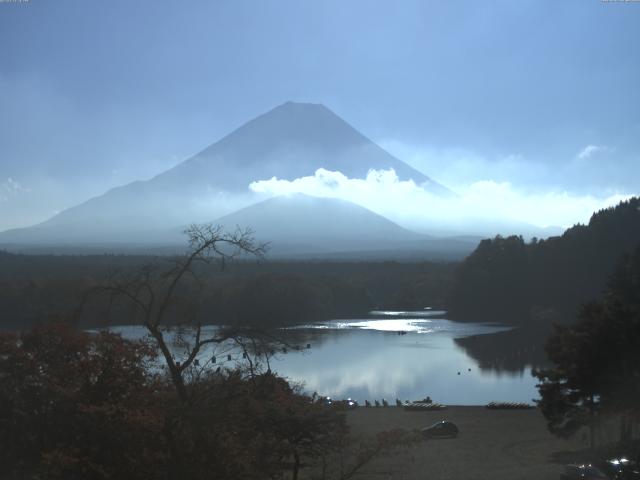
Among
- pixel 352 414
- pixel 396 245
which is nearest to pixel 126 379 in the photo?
pixel 352 414

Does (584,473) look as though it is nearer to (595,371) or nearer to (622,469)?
(622,469)

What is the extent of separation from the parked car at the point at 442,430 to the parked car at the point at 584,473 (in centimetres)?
391

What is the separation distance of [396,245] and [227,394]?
4487 inches

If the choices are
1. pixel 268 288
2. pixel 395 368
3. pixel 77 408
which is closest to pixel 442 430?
pixel 77 408

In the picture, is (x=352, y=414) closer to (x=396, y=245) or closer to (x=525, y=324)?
(x=525, y=324)

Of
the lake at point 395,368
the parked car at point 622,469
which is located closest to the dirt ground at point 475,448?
the parked car at point 622,469

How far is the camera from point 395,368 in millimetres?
20141

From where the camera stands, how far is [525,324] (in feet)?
104

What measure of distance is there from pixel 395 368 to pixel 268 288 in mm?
9367

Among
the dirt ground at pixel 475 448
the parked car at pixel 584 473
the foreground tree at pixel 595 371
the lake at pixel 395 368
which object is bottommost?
the lake at pixel 395 368

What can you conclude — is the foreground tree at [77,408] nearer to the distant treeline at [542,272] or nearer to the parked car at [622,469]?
the parked car at [622,469]

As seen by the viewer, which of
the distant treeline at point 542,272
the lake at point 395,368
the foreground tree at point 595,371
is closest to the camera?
the foreground tree at point 595,371

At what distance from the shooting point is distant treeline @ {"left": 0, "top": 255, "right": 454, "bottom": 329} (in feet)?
72.5

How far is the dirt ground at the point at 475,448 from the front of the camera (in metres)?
8.38
